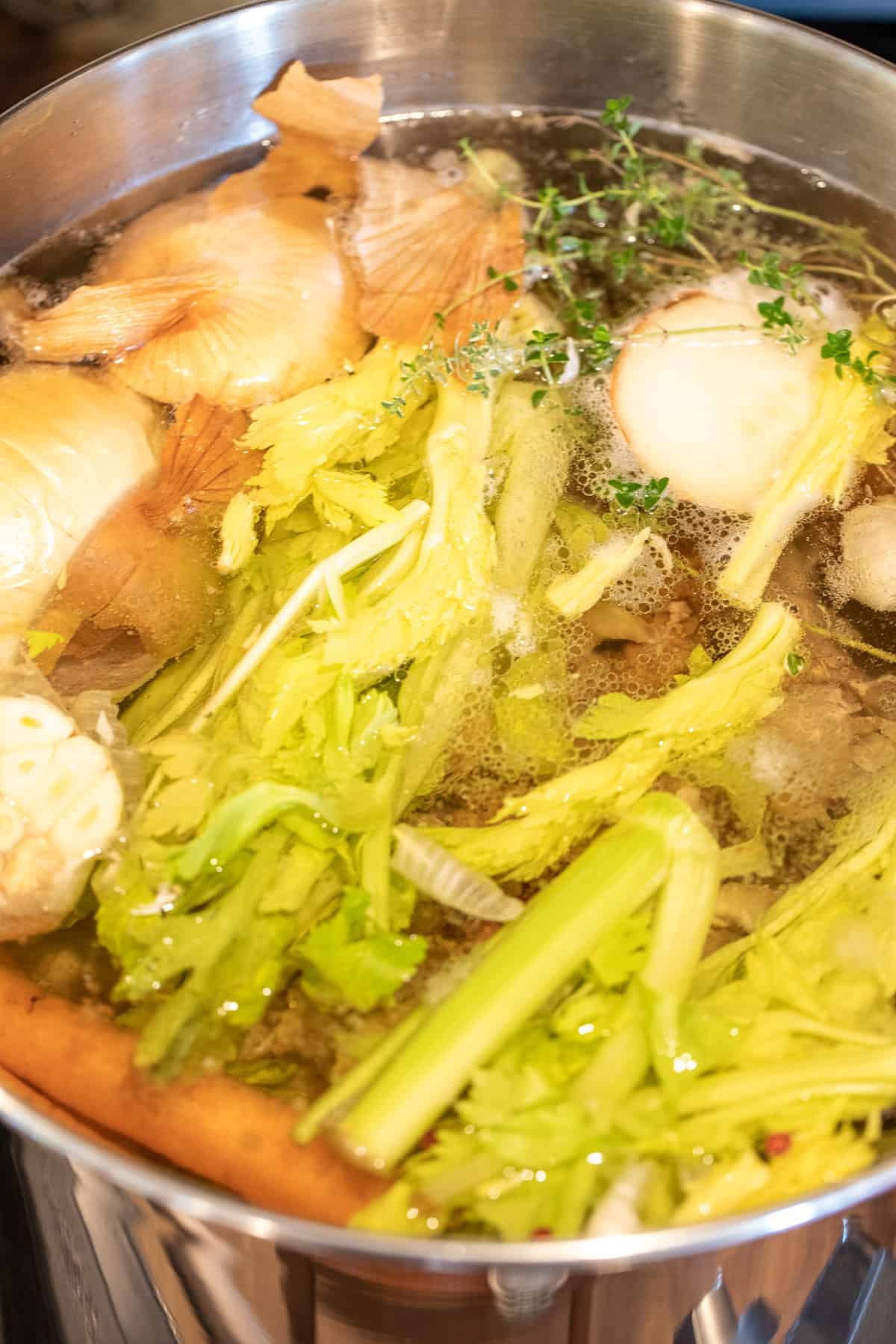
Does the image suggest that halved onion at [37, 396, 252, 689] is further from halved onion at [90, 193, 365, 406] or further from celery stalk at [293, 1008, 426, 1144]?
celery stalk at [293, 1008, 426, 1144]

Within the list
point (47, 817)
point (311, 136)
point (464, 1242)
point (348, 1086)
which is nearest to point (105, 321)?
point (311, 136)

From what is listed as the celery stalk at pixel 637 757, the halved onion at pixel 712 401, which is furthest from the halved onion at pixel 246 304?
the celery stalk at pixel 637 757

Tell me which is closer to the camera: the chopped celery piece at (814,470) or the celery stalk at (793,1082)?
the celery stalk at (793,1082)

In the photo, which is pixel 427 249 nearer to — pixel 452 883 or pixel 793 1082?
pixel 452 883

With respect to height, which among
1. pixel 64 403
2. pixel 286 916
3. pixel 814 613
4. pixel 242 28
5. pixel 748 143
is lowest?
pixel 286 916

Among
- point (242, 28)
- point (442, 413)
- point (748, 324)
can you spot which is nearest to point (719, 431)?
point (748, 324)

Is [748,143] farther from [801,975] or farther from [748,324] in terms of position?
[801,975]

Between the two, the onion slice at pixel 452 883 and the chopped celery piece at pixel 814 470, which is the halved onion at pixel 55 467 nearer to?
the onion slice at pixel 452 883
